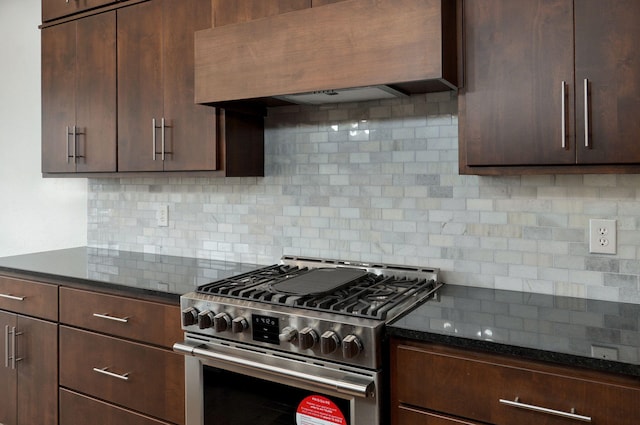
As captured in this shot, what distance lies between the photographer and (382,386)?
1.55 meters

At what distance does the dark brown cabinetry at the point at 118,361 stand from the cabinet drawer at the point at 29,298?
0.24ft

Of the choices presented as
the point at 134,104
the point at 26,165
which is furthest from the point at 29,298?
the point at 26,165

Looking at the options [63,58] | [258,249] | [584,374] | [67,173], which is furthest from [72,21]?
[584,374]

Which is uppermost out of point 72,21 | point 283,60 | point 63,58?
point 72,21

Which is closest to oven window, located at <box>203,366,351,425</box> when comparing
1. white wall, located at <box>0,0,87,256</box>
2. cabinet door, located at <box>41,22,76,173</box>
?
cabinet door, located at <box>41,22,76,173</box>

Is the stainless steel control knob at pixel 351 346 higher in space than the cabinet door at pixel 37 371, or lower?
higher

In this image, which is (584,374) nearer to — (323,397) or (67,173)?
(323,397)

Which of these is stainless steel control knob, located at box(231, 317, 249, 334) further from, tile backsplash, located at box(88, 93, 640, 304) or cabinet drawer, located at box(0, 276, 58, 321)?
cabinet drawer, located at box(0, 276, 58, 321)

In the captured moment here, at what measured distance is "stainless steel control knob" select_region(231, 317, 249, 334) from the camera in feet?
5.72

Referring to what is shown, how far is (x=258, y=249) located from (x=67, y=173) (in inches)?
47.0

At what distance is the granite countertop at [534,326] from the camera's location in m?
1.29

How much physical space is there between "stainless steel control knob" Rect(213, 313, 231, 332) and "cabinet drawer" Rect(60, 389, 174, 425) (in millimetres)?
583

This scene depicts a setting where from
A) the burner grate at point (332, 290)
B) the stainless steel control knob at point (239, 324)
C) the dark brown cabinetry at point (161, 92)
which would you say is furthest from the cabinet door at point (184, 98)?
the stainless steel control knob at point (239, 324)

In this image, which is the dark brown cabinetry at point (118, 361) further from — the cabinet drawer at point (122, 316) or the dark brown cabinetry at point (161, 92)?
the dark brown cabinetry at point (161, 92)
